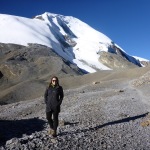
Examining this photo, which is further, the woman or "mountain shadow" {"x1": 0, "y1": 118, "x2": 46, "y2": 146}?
"mountain shadow" {"x1": 0, "y1": 118, "x2": 46, "y2": 146}

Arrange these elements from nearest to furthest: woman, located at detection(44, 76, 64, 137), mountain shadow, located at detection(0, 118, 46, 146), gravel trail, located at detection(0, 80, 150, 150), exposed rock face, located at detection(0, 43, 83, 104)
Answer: gravel trail, located at detection(0, 80, 150, 150), woman, located at detection(44, 76, 64, 137), mountain shadow, located at detection(0, 118, 46, 146), exposed rock face, located at detection(0, 43, 83, 104)

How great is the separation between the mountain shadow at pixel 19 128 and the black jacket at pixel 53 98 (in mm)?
2961

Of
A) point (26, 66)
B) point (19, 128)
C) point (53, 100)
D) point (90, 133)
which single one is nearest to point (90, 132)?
point (90, 133)

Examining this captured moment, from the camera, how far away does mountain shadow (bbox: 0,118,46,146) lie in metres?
17.7

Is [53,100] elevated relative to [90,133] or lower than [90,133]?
elevated

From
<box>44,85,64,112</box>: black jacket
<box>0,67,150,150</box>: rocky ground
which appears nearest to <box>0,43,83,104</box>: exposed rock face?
<box>0,67,150,150</box>: rocky ground

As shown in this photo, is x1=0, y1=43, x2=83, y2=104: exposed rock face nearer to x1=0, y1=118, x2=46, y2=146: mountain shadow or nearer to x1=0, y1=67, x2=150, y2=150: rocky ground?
x1=0, y1=118, x2=46, y2=146: mountain shadow

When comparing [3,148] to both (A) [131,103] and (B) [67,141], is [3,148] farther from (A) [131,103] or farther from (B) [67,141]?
(A) [131,103]

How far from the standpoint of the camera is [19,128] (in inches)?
779

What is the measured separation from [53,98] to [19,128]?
5.58 metres

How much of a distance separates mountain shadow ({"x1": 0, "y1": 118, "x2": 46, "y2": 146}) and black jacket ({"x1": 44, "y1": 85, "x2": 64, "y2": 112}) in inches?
117

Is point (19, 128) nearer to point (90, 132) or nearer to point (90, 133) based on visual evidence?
point (90, 132)

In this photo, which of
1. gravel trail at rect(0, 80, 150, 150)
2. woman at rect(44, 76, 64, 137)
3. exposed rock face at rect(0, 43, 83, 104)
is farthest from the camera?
exposed rock face at rect(0, 43, 83, 104)

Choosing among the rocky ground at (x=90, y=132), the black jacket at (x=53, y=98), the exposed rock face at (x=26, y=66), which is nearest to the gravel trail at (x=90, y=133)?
the rocky ground at (x=90, y=132)
